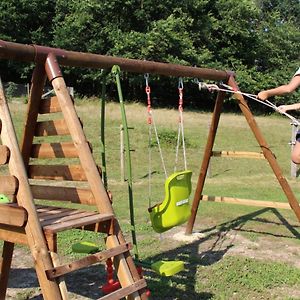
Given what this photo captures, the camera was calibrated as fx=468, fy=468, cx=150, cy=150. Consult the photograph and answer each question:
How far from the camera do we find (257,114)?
104 ft

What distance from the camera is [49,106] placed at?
3.47 metres

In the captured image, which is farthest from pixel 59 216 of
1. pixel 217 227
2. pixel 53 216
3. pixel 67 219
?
pixel 217 227

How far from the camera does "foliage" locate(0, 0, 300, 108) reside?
31766mm

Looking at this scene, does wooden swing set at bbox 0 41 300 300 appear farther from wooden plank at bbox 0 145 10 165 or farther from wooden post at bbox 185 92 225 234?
wooden post at bbox 185 92 225 234

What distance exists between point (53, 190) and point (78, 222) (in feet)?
2.97

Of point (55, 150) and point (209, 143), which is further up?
point (55, 150)

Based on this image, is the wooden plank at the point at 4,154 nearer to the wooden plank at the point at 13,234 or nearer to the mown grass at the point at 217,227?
the wooden plank at the point at 13,234

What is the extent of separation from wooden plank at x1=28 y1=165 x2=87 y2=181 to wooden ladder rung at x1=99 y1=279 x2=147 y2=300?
2.58 ft

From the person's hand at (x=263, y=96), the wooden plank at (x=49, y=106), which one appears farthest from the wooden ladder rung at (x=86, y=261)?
the person's hand at (x=263, y=96)

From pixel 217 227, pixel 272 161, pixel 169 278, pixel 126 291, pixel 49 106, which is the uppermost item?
pixel 49 106

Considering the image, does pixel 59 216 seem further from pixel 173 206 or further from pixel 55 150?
pixel 173 206

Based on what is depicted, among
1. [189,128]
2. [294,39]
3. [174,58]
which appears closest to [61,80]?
[189,128]

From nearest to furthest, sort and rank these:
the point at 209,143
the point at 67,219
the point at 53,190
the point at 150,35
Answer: the point at 67,219 → the point at 53,190 → the point at 209,143 → the point at 150,35

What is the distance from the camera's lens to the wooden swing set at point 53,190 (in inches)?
98.6
